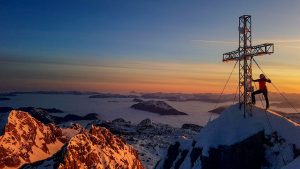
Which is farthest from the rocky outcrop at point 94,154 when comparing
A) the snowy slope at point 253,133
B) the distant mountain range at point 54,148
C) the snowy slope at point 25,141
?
the snowy slope at point 253,133

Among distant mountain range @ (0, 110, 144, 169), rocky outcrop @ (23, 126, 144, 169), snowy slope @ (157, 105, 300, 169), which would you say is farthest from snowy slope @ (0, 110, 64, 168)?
snowy slope @ (157, 105, 300, 169)

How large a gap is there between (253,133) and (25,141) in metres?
133

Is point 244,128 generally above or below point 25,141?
above

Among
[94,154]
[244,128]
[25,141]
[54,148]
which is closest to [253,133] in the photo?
[244,128]

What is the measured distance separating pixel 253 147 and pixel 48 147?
138 meters

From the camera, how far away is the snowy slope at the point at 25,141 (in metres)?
147

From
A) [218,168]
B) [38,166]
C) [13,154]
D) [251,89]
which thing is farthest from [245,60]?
[13,154]

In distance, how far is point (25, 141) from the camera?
162625 mm

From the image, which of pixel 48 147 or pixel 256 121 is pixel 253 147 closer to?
pixel 256 121

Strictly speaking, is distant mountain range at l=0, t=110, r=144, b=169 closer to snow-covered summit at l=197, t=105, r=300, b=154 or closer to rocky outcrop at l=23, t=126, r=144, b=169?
rocky outcrop at l=23, t=126, r=144, b=169

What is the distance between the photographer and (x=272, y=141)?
4766cm

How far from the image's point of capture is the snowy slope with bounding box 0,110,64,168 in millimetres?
146962

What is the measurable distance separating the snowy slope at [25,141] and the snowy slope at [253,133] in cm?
11030

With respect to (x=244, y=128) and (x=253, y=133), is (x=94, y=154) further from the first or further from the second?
(x=253, y=133)
